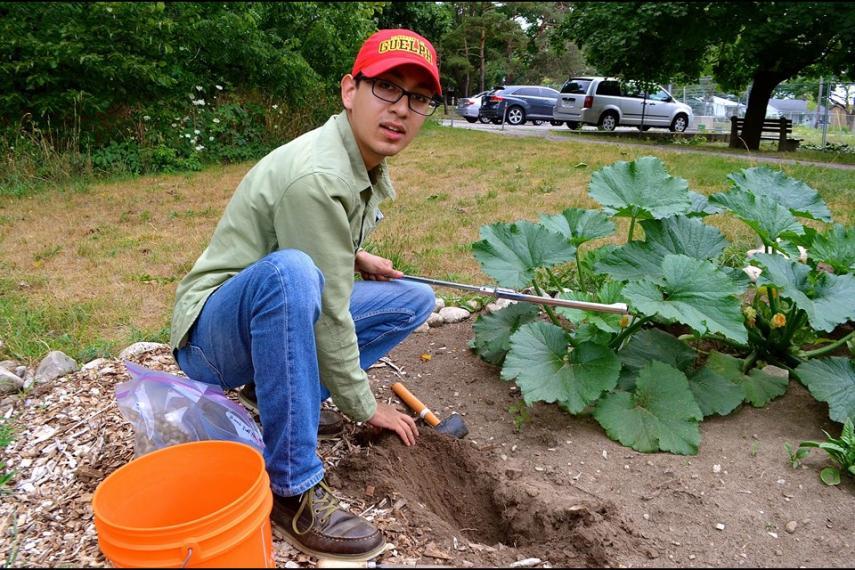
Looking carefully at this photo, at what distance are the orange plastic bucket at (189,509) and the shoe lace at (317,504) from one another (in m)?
0.21

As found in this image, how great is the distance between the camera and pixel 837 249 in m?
2.49

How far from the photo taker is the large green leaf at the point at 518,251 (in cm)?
250

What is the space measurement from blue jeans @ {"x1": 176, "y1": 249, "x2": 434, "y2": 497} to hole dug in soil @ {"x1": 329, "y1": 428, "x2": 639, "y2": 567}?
13.8 inches

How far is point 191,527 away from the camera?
1128 mm

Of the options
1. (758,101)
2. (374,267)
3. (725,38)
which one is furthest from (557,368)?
(758,101)

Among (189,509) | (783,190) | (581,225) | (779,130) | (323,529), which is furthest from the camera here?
(779,130)

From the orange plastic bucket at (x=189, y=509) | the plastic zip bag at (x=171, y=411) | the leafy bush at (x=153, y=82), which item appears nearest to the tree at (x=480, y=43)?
the leafy bush at (x=153, y=82)

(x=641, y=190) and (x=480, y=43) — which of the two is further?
(x=480, y=43)

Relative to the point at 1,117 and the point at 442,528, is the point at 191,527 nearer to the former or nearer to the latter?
the point at 442,528

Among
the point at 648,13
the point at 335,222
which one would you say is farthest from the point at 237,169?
the point at 648,13

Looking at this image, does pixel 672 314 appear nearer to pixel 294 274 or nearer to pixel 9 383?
pixel 294 274

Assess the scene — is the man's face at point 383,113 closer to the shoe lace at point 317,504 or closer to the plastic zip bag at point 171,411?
the plastic zip bag at point 171,411

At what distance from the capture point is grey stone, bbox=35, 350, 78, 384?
8.73ft

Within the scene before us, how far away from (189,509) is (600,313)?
152cm
